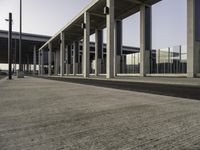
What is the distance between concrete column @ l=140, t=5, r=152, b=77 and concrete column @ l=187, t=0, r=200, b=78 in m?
8.40

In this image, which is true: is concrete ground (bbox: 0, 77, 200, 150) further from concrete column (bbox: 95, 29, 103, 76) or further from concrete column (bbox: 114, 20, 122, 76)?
concrete column (bbox: 95, 29, 103, 76)

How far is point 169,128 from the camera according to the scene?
4.37 metres

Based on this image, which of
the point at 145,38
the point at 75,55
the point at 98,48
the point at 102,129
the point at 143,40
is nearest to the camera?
the point at 102,129

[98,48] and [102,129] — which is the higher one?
[98,48]

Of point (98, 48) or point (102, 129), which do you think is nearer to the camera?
point (102, 129)

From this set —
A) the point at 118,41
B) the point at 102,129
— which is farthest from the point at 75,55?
the point at 102,129

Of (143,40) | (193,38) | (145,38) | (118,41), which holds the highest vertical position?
(118,41)

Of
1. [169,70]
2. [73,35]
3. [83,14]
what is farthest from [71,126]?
[73,35]

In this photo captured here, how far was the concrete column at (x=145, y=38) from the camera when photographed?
3222cm

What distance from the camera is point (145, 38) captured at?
3284 centimetres

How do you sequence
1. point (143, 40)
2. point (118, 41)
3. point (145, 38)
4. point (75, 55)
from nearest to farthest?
point (143, 40), point (145, 38), point (118, 41), point (75, 55)

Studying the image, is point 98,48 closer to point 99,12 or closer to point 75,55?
point 99,12

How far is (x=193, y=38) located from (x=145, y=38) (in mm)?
9578

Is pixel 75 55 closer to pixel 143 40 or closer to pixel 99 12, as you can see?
pixel 99 12
